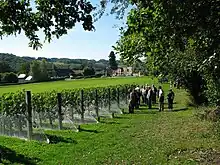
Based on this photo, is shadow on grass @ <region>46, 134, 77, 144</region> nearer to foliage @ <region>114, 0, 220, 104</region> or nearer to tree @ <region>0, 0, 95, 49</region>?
foliage @ <region>114, 0, 220, 104</region>

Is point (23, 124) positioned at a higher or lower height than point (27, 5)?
lower

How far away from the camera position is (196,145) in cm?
1428

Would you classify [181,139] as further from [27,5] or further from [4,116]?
[27,5]

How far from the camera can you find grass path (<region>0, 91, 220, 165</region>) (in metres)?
12.5

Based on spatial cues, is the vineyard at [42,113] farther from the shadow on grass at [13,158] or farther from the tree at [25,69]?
the tree at [25,69]

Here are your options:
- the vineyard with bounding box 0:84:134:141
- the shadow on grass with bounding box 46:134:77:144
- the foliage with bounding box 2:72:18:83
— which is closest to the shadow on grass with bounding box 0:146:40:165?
the shadow on grass with bounding box 46:134:77:144

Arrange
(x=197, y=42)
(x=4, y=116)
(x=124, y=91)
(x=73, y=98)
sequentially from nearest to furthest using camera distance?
1. (x=197, y=42)
2. (x=4, y=116)
3. (x=73, y=98)
4. (x=124, y=91)

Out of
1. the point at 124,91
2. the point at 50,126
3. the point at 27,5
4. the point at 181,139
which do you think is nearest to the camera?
the point at 27,5

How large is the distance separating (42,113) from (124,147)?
8.45m

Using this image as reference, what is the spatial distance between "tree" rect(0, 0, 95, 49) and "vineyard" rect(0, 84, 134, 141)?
9.73 meters

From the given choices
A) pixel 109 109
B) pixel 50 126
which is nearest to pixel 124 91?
pixel 109 109

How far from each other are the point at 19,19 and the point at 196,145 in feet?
27.9

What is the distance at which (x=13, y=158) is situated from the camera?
44.8 feet

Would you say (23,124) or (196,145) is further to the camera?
(23,124)
